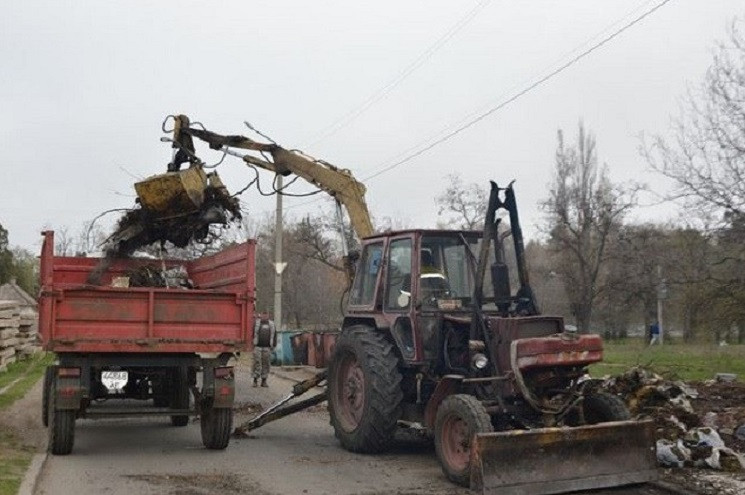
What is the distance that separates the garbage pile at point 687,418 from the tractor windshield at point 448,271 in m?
2.34

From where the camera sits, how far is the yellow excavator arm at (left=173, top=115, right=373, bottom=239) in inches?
519

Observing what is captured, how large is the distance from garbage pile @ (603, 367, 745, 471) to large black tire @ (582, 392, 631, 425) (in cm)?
67

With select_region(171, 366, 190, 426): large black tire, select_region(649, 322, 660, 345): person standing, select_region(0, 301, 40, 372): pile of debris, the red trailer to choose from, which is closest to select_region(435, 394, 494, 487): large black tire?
the red trailer

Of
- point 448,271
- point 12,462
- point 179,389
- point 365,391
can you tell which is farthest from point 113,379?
point 448,271

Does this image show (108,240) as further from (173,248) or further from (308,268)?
(308,268)

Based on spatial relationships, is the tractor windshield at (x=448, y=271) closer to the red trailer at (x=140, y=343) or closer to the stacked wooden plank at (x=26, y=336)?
the red trailer at (x=140, y=343)

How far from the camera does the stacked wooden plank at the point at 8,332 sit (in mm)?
21609

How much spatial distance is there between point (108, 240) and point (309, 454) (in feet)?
13.5

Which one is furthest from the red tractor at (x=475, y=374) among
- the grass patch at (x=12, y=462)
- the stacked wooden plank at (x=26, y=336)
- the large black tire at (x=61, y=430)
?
the stacked wooden plank at (x=26, y=336)

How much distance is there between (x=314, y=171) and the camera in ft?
44.3

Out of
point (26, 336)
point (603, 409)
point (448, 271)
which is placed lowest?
point (603, 409)

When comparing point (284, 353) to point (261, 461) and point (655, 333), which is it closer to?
point (261, 461)

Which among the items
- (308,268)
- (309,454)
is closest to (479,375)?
(309,454)

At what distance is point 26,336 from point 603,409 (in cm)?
2325
